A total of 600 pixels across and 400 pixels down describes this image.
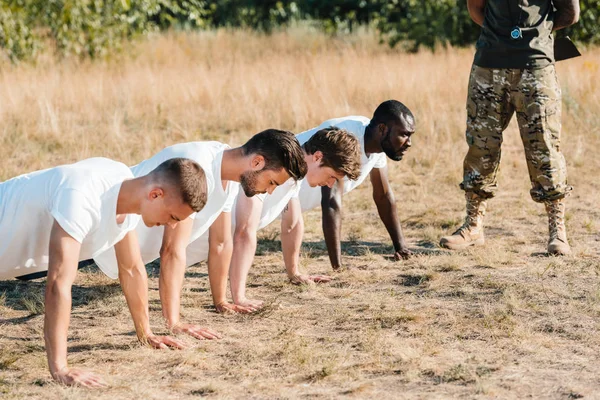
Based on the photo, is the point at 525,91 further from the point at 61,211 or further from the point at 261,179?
the point at 61,211

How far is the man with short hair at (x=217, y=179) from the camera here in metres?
4.70

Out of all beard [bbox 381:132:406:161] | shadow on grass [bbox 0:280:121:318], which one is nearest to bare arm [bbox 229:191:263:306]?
shadow on grass [bbox 0:280:121:318]

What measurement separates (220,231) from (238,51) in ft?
39.1

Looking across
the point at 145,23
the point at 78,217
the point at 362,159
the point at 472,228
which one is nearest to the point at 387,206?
the point at 362,159

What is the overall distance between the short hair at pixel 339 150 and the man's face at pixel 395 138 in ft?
1.97

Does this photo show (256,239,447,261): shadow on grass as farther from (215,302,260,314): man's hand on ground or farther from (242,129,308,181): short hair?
(242,129,308,181): short hair

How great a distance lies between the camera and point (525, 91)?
20.8ft

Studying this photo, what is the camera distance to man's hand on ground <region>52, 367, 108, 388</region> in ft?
12.9

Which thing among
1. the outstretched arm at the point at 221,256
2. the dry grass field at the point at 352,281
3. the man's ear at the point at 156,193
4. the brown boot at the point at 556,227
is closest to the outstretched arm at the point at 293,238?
the dry grass field at the point at 352,281

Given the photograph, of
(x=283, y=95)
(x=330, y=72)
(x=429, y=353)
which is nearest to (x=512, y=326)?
(x=429, y=353)

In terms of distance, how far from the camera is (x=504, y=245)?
6.82 metres

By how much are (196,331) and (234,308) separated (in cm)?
52

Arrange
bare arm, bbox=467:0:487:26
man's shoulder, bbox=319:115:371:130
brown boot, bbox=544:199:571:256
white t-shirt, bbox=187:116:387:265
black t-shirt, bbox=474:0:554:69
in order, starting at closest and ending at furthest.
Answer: white t-shirt, bbox=187:116:387:265 < man's shoulder, bbox=319:115:371:130 < black t-shirt, bbox=474:0:554:69 < brown boot, bbox=544:199:571:256 < bare arm, bbox=467:0:487:26

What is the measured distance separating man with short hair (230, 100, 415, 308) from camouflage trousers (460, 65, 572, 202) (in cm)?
68
